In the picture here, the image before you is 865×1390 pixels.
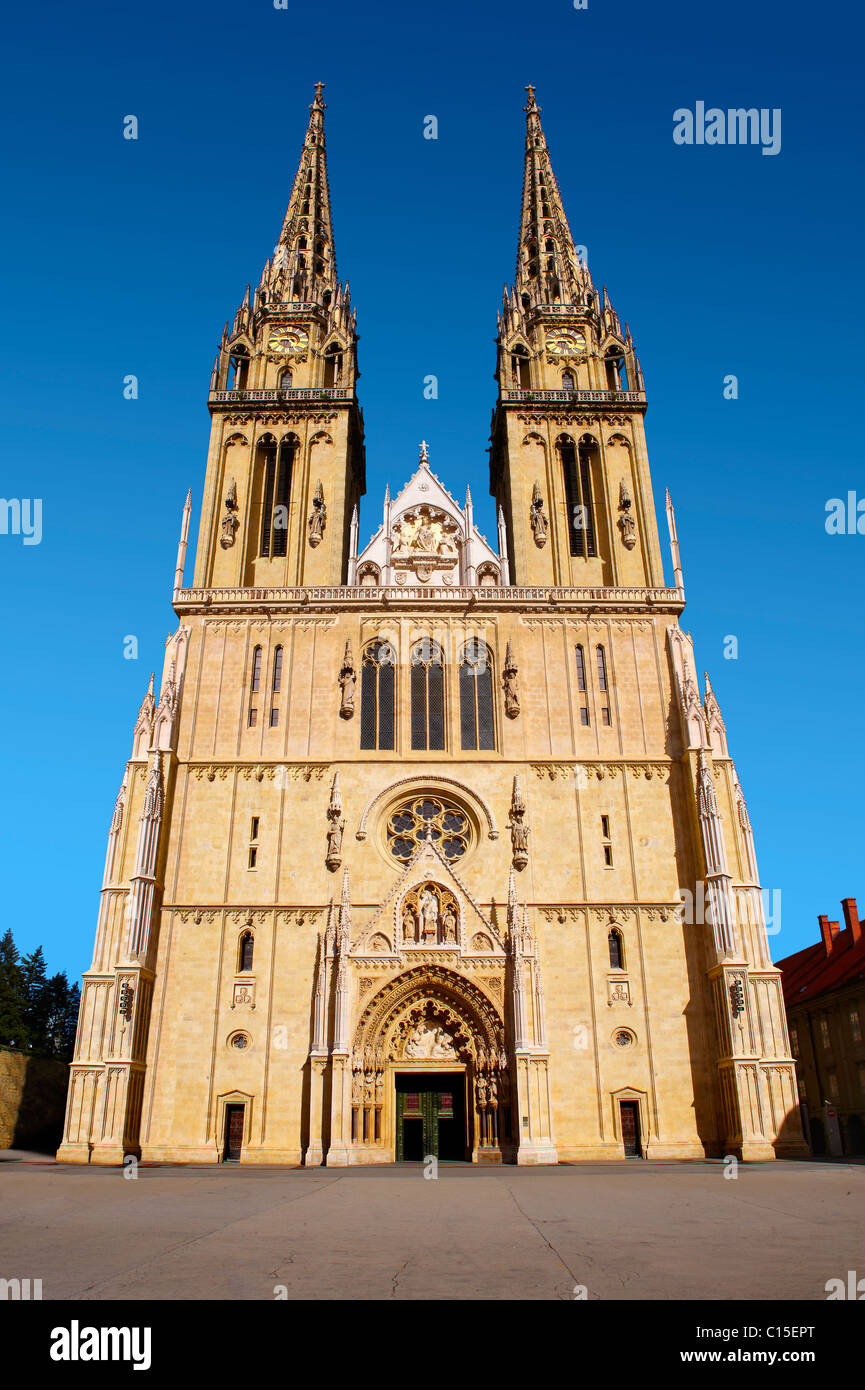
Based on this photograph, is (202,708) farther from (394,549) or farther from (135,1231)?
(135,1231)

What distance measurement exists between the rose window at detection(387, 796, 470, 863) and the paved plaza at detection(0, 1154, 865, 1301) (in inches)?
488

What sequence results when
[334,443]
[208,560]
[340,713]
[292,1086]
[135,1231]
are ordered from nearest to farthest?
[135,1231] → [292,1086] → [340,713] → [208,560] → [334,443]

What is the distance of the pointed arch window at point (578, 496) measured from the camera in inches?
1363

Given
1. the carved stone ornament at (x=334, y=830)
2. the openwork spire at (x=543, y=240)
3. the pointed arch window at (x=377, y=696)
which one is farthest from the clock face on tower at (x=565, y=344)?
the carved stone ornament at (x=334, y=830)

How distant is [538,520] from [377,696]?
8.89 metres

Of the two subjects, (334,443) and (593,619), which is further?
(334,443)

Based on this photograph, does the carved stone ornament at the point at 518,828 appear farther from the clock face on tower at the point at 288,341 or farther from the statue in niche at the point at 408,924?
the clock face on tower at the point at 288,341

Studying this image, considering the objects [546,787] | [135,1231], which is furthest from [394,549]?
[135,1231]

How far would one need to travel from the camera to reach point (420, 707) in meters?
31.1

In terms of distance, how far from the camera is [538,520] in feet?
112

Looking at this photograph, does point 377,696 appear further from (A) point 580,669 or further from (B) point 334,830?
(A) point 580,669

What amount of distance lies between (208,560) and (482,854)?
14.1 m

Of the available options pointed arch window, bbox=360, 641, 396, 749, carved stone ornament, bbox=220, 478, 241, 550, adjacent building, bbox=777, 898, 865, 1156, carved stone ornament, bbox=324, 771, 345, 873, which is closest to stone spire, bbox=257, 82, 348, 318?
carved stone ornament, bbox=220, 478, 241, 550

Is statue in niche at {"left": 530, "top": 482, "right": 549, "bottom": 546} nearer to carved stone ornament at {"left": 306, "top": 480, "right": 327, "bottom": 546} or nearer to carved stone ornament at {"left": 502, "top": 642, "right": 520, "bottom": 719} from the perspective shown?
carved stone ornament at {"left": 502, "top": 642, "right": 520, "bottom": 719}
